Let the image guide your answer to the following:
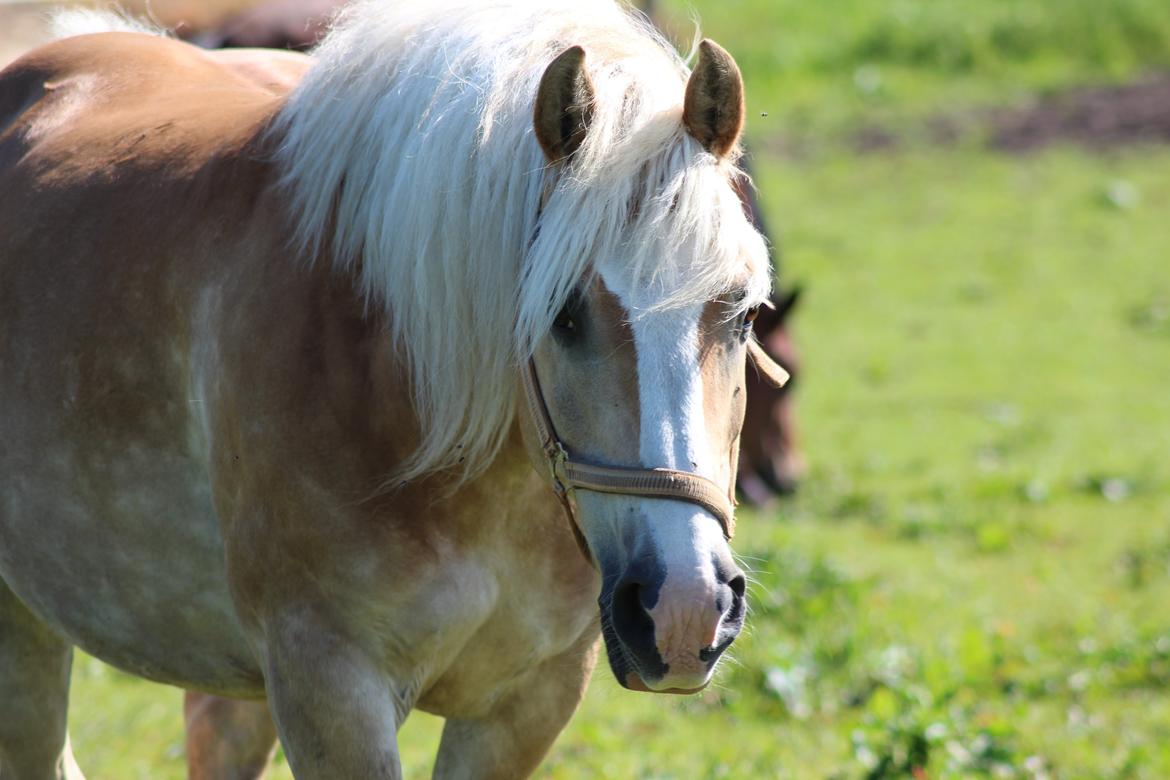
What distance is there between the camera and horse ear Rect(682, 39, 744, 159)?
6.90 ft

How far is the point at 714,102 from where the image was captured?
215cm

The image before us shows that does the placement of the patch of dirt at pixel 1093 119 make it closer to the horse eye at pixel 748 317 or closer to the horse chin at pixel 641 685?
the horse eye at pixel 748 317

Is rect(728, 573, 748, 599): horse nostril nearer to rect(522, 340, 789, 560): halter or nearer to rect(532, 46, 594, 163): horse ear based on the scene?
rect(522, 340, 789, 560): halter

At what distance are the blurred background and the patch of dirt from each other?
5 centimetres

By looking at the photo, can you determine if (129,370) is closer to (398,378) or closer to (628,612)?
(398,378)

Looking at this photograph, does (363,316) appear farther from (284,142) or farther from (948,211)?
(948,211)

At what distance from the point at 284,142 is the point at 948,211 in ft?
36.3

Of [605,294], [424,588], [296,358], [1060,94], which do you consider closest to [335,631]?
[424,588]

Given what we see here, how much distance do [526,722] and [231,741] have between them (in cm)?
99

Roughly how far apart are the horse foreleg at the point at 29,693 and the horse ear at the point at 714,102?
1.81 metres

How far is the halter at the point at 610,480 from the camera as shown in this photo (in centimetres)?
199

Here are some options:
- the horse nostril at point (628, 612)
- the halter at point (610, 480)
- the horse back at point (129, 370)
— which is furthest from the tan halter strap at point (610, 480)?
the horse back at point (129, 370)

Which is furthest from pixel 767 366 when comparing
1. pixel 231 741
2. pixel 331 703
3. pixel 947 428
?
pixel 947 428

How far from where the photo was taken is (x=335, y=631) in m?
2.34
